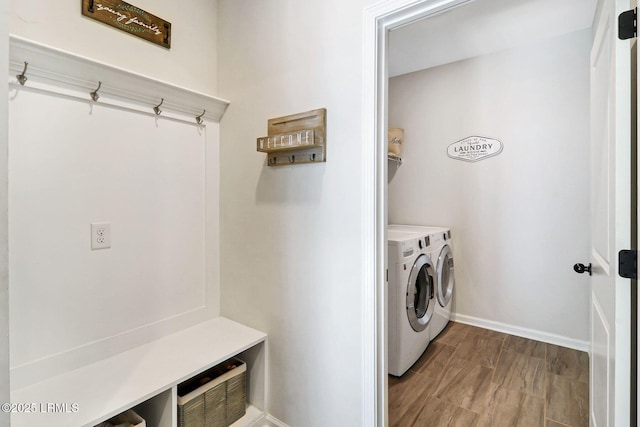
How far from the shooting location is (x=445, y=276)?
2941mm

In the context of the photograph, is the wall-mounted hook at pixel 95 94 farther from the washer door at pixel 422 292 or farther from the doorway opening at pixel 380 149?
the washer door at pixel 422 292

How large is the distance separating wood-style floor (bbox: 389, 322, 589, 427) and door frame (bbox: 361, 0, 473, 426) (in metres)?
0.68

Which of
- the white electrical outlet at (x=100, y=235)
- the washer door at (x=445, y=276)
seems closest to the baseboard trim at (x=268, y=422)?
the white electrical outlet at (x=100, y=235)

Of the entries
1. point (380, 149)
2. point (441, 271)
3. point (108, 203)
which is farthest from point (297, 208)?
point (441, 271)

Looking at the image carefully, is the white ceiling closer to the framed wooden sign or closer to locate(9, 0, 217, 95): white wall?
locate(9, 0, 217, 95): white wall

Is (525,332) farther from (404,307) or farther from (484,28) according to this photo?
(484,28)

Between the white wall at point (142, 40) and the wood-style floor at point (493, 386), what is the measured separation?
93.9 inches

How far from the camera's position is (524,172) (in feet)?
8.84

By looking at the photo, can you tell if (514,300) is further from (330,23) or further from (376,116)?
(330,23)

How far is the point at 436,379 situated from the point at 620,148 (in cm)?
186

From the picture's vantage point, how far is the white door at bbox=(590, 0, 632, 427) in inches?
33.5

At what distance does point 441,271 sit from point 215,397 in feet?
6.80

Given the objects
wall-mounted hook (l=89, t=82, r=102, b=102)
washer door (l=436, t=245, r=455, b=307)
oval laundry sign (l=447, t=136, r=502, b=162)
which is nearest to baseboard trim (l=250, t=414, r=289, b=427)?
washer door (l=436, t=245, r=455, b=307)

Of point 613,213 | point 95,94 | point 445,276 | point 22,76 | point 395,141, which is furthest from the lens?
point 395,141
